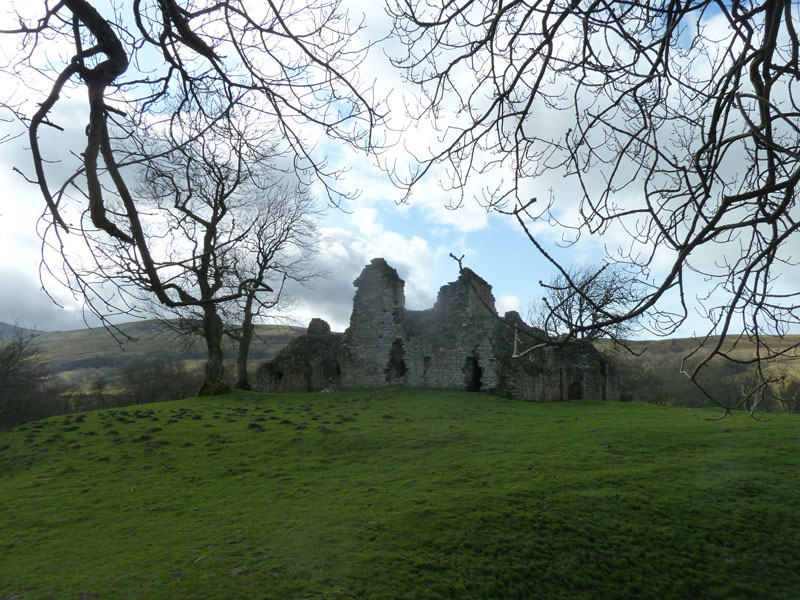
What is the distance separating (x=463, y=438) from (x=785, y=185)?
9550 millimetres

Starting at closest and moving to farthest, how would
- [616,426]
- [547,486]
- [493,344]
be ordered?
[547,486]
[616,426]
[493,344]

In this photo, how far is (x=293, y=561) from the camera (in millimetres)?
5707

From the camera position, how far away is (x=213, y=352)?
21453 mm

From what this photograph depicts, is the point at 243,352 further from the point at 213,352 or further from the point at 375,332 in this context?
the point at 375,332

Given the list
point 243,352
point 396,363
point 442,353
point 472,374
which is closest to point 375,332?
point 396,363

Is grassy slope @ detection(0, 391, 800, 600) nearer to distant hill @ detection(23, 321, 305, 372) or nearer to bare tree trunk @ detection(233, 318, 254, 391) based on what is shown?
bare tree trunk @ detection(233, 318, 254, 391)

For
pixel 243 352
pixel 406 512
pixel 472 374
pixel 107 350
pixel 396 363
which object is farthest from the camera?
pixel 107 350

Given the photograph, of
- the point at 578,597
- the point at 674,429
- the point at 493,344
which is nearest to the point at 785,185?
the point at 578,597

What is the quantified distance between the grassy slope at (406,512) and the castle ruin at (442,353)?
7793 mm

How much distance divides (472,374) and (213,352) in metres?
10.4

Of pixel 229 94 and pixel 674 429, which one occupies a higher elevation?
pixel 229 94

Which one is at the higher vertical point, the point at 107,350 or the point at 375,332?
the point at 107,350

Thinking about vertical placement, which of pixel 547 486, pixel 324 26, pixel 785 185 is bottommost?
pixel 547 486

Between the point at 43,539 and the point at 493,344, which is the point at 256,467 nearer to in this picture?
the point at 43,539
